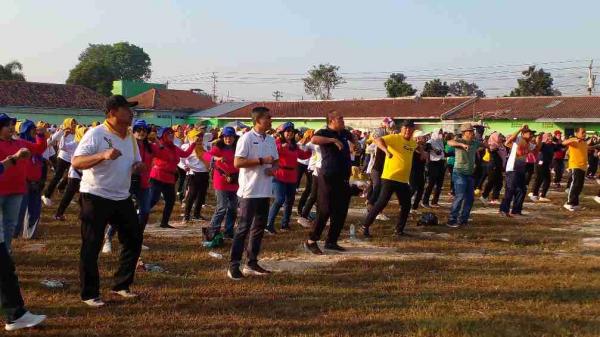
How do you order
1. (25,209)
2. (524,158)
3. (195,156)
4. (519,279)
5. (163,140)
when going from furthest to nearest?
(524,158) < (195,156) < (163,140) < (25,209) < (519,279)

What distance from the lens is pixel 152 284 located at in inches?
247

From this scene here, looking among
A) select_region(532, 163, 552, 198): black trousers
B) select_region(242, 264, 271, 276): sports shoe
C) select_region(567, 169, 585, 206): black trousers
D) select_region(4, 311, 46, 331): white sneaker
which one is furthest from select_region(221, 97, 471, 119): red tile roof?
select_region(4, 311, 46, 331): white sneaker

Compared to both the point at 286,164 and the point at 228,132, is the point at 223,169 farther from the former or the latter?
the point at 286,164

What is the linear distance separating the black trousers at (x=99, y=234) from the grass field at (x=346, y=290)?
0.77 feet

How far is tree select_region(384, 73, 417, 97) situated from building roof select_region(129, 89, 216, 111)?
719 inches

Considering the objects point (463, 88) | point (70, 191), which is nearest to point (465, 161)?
point (70, 191)

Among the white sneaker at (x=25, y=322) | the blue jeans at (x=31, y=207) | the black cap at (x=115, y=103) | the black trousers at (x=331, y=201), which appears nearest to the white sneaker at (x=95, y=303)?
the white sneaker at (x=25, y=322)

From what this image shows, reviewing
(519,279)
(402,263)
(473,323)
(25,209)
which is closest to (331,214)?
(402,263)

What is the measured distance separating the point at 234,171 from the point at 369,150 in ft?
14.9

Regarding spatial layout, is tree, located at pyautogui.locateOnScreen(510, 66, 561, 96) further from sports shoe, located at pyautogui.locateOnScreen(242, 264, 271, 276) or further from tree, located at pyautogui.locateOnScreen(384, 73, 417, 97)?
sports shoe, located at pyautogui.locateOnScreen(242, 264, 271, 276)

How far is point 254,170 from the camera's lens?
6543mm

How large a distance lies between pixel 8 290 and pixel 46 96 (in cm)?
5399

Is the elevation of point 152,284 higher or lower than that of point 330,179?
lower

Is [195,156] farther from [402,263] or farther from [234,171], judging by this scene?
[402,263]
